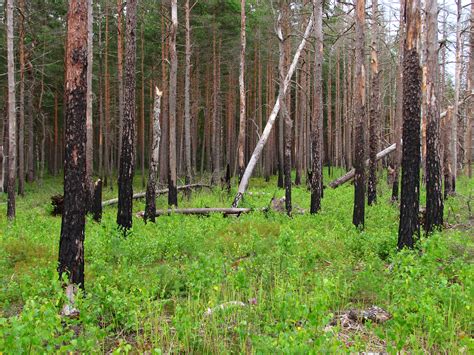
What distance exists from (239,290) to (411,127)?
449 cm

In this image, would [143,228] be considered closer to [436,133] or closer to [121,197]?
[121,197]

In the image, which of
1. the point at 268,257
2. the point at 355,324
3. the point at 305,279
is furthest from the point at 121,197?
the point at 355,324

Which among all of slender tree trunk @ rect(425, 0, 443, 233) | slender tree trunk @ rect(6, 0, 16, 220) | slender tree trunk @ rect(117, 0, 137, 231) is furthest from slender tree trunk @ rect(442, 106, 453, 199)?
slender tree trunk @ rect(6, 0, 16, 220)

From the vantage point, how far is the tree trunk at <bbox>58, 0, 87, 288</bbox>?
6172 mm

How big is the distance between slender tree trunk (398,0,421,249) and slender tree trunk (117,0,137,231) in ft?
23.2

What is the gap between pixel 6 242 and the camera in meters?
9.81

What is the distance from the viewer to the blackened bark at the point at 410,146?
26.2 ft

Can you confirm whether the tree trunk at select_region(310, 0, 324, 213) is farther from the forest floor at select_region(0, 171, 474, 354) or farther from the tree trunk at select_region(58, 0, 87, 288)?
the tree trunk at select_region(58, 0, 87, 288)

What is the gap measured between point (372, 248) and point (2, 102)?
28.2 meters

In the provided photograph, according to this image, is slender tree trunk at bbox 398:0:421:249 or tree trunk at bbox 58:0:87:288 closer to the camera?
tree trunk at bbox 58:0:87:288

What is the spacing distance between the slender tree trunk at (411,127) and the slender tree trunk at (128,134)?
23.2ft

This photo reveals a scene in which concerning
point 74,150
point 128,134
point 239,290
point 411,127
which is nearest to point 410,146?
point 411,127

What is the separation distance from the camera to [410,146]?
805 centimetres

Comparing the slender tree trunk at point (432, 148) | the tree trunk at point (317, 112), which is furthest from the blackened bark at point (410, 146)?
the tree trunk at point (317, 112)
